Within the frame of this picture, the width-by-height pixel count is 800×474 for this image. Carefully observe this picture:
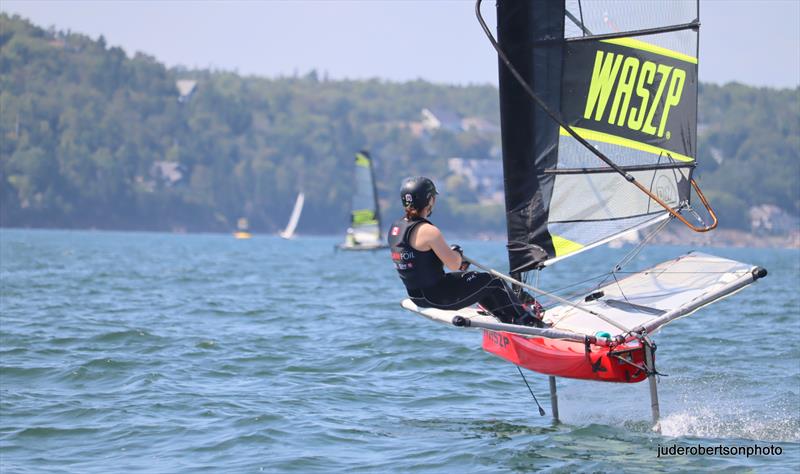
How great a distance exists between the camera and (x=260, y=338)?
56.3ft

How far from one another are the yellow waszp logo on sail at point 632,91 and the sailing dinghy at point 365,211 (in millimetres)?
46351

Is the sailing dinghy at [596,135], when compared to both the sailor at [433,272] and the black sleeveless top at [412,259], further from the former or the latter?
the black sleeveless top at [412,259]

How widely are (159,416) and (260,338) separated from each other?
6.19 m

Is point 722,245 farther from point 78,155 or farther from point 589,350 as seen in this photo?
point 589,350

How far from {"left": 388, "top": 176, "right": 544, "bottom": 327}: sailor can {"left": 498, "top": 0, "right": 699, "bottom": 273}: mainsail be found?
42.5 inches

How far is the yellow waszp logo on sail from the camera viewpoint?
1108 cm

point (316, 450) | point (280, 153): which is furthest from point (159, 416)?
point (280, 153)

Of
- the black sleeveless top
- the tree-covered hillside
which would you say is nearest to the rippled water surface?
the black sleeveless top

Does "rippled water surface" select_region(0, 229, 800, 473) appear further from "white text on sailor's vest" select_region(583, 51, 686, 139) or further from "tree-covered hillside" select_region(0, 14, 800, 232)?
"tree-covered hillside" select_region(0, 14, 800, 232)

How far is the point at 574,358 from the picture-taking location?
959 cm

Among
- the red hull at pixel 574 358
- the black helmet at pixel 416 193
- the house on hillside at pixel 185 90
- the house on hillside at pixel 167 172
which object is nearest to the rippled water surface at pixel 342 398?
the red hull at pixel 574 358

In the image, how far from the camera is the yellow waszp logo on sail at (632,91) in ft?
36.3

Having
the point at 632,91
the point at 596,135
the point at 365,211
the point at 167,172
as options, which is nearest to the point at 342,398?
the point at 596,135

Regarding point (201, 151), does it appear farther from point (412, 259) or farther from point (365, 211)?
point (412, 259)
